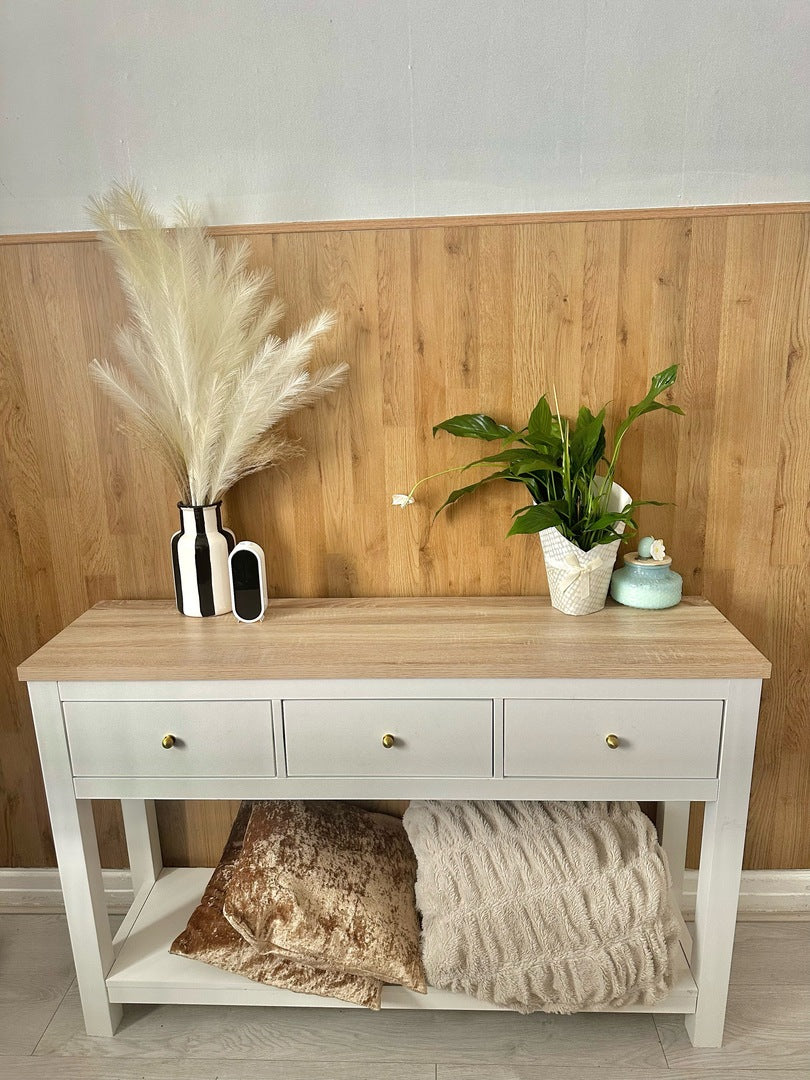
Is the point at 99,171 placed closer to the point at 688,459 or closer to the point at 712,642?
the point at 688,459

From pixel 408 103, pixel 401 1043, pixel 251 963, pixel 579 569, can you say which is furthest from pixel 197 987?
pixel 408 103

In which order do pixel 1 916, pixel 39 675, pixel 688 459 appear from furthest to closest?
pixel 1 916, pixel 688 459, pixel 39 675

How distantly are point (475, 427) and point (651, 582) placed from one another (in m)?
0.47

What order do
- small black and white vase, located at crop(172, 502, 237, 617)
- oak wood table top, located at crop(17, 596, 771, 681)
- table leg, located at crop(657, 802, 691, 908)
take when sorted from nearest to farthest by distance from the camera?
oak wood table top, located at crop(17, 596, 771, 681)
small black and white vase, located at crop(172, 502, 237, 617)
table leg, located at crop(657, 802, 691, 908)

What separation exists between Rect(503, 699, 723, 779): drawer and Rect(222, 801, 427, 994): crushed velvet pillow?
42 centimetres

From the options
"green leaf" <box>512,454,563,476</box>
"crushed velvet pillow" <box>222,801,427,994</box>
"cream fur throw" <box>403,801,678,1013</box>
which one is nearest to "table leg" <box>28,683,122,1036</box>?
"crushed velvet pillow" <box>222,801,427,994</box>

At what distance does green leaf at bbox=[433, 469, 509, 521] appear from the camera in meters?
1.63

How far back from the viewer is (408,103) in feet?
5.21

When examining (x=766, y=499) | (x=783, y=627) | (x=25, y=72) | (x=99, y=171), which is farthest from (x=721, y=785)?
(x=25, y=72)

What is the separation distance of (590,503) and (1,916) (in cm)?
177

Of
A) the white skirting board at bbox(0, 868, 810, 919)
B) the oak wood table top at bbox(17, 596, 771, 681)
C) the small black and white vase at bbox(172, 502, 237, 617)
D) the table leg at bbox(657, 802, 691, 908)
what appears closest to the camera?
the oak wood table top at bbox(17, 596, 771, 681)

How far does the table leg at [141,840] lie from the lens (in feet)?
6.28

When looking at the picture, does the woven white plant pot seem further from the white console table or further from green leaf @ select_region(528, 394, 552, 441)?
green leaf @ select_region(528, 394, 552, 441)

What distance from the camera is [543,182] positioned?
1606 millimetres
